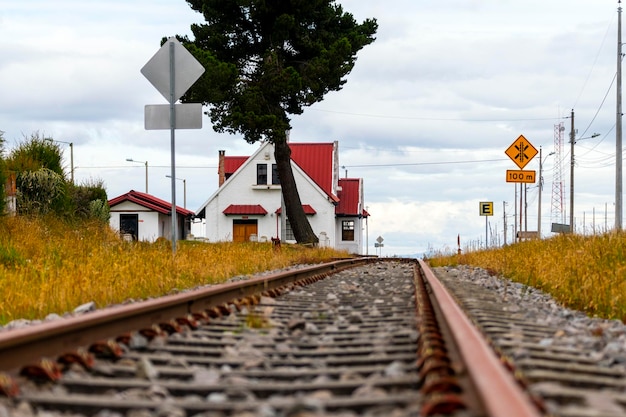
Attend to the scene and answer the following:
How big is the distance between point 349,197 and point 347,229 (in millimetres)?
2451

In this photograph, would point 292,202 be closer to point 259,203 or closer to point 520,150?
point 259,203

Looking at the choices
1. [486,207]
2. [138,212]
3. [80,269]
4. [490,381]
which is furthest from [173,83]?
[138,212]

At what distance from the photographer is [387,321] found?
6191 millimetres

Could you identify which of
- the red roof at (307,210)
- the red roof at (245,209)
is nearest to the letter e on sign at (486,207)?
the red roof at (307,210)

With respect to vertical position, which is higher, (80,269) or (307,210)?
(307,210)

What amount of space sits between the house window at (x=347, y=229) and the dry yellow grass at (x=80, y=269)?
3989 centimetres

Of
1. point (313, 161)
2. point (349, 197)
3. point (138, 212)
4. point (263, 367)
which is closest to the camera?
point (263, 367)

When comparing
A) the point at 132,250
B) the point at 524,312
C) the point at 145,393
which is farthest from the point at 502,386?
the point at 132,250

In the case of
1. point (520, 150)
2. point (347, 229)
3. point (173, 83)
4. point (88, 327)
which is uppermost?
point (173, 83)

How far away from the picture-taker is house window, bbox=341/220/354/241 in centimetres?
5703

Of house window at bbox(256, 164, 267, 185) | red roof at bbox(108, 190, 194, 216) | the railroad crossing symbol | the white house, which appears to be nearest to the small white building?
red roof at bbox(108, 190, 194, 216)

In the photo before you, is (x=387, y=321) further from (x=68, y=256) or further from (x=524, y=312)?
(x=68, y=256)

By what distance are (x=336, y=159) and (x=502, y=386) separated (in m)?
54.5

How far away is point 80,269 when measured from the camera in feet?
31.7
